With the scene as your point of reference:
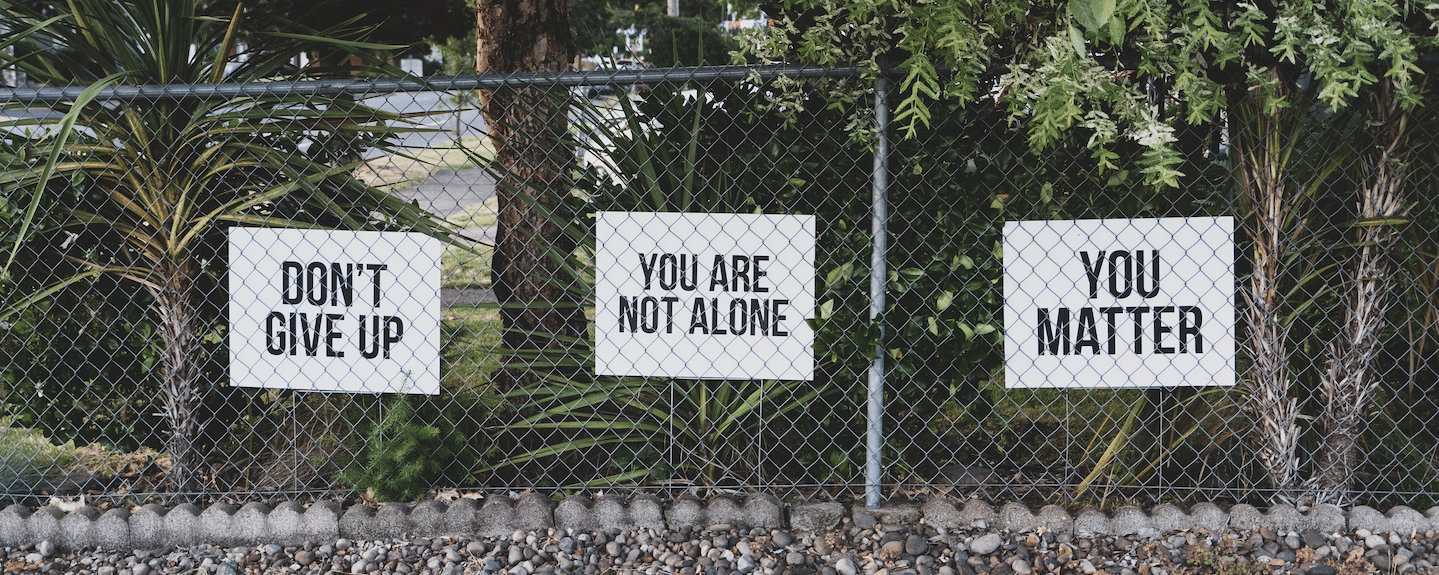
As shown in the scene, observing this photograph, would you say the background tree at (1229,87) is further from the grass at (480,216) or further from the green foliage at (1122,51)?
the grass at (480,216)

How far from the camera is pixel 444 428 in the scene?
10.3 ft

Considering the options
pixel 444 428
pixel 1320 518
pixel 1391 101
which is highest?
pixel 1391 101

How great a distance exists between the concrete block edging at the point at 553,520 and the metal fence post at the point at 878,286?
154mm

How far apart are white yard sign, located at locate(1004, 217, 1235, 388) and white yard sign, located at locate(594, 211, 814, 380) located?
63cm

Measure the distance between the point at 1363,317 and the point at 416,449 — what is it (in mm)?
2852

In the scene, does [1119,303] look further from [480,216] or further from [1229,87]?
[480,216]

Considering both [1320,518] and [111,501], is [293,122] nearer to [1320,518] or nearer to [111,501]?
[111,501]

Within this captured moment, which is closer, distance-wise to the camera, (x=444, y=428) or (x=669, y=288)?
(x=669, y=288)

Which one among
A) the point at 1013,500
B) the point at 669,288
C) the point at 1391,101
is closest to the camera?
the point at 1391,101

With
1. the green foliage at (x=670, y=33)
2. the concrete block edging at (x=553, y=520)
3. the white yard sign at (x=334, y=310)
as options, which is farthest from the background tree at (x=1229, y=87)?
the green foliage at (x=670, y=33)

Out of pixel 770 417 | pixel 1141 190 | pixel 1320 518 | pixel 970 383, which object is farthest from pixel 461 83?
pixel 1320 518

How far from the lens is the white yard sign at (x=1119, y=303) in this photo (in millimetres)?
2844

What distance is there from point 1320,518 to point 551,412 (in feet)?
7.77

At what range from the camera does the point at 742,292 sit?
9.66ft
